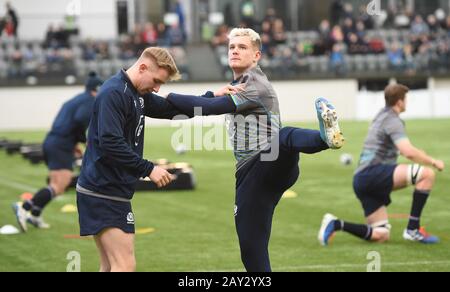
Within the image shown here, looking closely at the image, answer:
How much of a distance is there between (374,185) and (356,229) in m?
0.55

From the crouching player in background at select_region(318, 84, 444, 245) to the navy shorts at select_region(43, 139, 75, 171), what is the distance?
13.8ft

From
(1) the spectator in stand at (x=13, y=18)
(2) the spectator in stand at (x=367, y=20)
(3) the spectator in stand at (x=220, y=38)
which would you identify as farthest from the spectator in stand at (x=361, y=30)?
(1) the spectator in stand at (x=13, y=18)

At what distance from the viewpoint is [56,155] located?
44.7 ft

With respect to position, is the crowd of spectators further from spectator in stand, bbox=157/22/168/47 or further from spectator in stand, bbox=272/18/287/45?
spectator in stand, bbox=157/22/168/47

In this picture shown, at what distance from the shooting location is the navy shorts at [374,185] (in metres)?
11.2

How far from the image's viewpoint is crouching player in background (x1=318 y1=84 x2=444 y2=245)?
36.6 feet

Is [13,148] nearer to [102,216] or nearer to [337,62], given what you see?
[337,62]

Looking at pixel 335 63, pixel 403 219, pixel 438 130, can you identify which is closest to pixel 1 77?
pixel 335 63

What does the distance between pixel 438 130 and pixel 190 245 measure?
1844 cm

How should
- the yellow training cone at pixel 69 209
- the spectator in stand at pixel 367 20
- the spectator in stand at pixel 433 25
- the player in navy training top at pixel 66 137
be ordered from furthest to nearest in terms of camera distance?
the spectator in stand at pixel 367 20 < the spectator in stand at pixel 433 25 < the yellow training cone at pixel 69 209 < the player in navy training top at pixel 66 137

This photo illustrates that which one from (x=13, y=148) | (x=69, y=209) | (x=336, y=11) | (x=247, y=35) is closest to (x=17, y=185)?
(x=69, y=209)

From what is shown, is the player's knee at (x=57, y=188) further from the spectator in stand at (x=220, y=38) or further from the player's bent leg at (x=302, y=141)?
the spectator in stand at (x=220, y=38)
